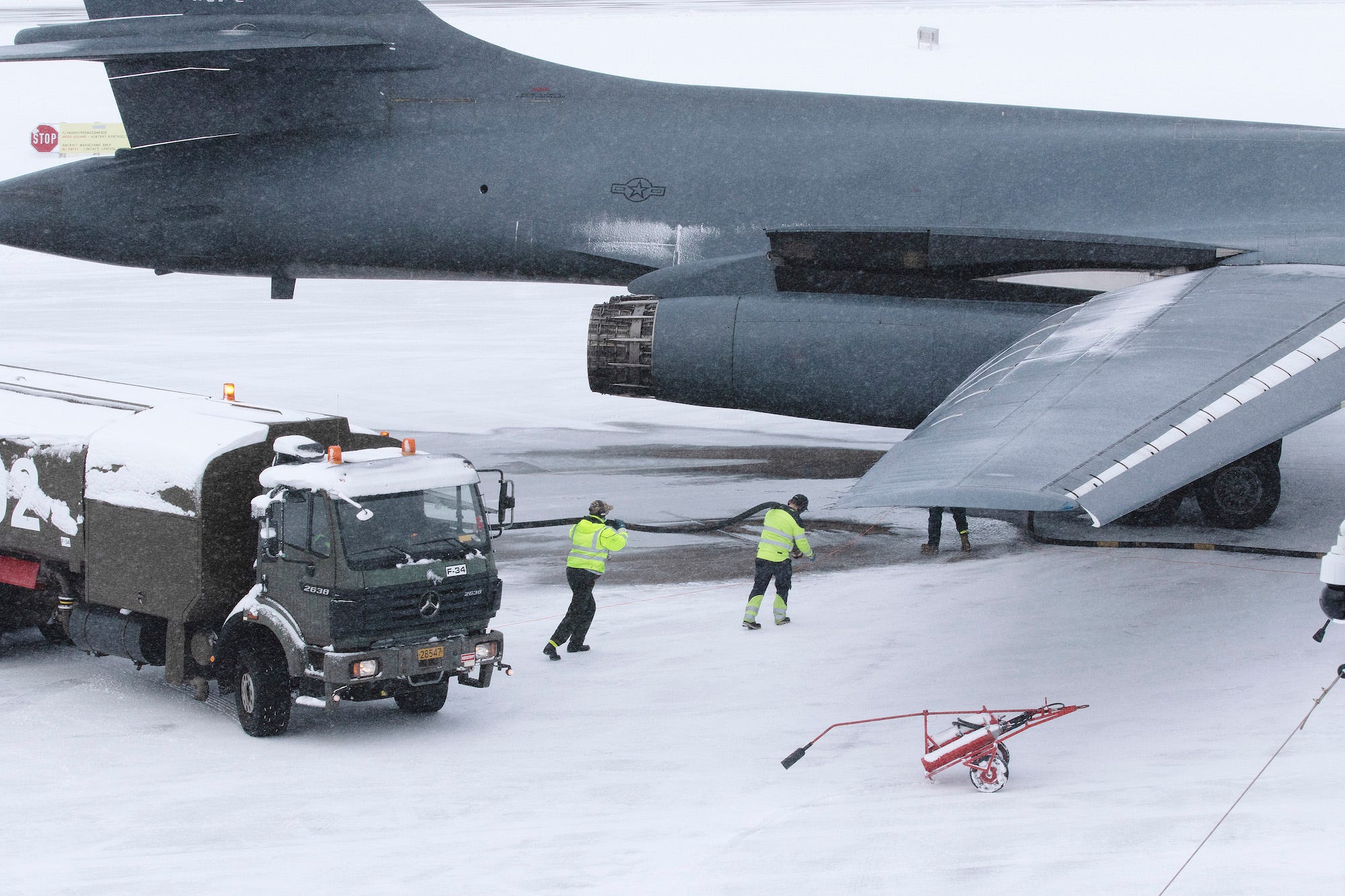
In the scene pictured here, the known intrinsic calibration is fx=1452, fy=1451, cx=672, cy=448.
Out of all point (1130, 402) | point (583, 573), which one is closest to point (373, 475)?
point (583, 573)

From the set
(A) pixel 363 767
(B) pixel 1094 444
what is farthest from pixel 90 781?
(B) pixel 1094 444

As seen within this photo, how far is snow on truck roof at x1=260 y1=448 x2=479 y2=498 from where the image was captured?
11828 mm

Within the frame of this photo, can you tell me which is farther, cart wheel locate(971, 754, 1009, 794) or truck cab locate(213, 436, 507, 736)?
truck cab locate(213, 436, 507, 736)

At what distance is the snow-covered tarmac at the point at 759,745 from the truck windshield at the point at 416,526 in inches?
60.6

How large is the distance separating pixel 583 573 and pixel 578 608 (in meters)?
0.33

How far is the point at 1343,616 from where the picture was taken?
10.1 m

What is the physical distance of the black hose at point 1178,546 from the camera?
16859 millimetres

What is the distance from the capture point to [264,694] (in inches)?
470

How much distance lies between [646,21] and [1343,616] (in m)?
57.9

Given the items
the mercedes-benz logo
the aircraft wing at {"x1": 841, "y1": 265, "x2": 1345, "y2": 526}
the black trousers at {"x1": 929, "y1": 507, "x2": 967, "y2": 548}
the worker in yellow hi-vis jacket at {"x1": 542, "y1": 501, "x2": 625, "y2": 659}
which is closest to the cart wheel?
the aircraft wing at {"x1": 841, "y1": 265, "x2": 1345, "y2": 526}

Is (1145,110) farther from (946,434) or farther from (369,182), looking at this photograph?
(946,434)

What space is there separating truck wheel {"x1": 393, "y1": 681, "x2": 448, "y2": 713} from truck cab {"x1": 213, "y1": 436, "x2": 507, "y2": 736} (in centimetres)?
2

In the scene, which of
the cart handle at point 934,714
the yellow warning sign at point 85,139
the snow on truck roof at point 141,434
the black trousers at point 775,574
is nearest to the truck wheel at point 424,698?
the snow on truck roof at point 141,434

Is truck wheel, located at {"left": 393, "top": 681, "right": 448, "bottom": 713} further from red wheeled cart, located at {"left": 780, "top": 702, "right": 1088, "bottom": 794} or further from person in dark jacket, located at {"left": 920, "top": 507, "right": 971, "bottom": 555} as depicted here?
person in dark jacket, located at {"left": 920, "top": 507, "right": 971, "bottom": 555}
